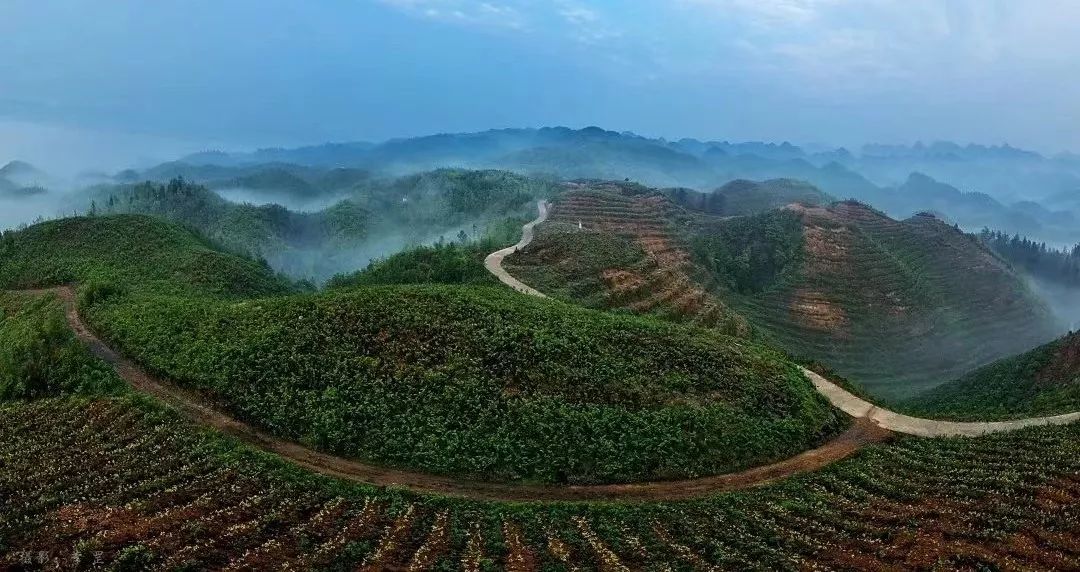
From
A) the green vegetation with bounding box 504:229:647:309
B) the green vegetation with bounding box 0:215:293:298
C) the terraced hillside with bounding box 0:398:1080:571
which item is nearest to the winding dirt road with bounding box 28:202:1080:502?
the terraced hillside with bounding box 0:398:1080:571

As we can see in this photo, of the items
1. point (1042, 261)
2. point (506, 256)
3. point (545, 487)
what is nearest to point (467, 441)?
point (545, 487)

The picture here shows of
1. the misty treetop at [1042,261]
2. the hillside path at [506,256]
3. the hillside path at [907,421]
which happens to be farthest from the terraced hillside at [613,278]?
the misty treetop at [1042,261]

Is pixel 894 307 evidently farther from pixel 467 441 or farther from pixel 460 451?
pixel 460 451

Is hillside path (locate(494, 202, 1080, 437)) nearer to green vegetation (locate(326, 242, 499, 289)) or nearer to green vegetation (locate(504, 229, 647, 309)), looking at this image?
green vegetation (locate(504, 229, 647, 309))


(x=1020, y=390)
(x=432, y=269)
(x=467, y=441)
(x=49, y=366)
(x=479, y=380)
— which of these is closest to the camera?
(x=467, y=441)

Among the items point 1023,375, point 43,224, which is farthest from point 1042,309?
point 43,224
